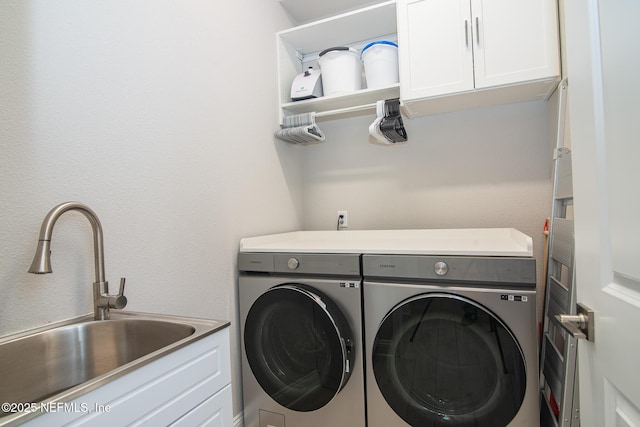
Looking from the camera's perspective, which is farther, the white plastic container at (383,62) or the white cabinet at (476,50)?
the white plastic container at (383,62)

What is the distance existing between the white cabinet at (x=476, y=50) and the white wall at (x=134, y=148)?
952 millimetres

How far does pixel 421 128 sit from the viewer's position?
2227 millimetres

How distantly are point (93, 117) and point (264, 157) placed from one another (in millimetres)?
1060

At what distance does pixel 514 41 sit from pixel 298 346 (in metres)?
1.86

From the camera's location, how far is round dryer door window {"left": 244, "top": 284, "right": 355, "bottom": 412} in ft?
4.77

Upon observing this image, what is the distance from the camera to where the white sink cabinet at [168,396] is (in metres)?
0.61

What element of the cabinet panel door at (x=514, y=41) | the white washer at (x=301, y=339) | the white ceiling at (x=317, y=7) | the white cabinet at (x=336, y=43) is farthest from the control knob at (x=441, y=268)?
the white ceiling at (x=317, y=7)

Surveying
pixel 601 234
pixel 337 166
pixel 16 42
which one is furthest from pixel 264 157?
pixel 601 234

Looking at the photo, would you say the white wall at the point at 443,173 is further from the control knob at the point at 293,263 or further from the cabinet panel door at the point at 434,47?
the control knob at the point at 293,263

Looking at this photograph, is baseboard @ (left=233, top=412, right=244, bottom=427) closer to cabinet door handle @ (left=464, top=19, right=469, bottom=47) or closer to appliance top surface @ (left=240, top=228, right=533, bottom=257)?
appliance top surface @ (left=240, top=228, right=533, bottom=257)

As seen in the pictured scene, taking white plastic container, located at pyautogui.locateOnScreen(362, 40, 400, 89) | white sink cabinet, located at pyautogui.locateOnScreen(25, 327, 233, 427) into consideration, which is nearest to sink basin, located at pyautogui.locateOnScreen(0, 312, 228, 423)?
white sink cabinet, located at pyautogui.locateOnScreen(25, 327, 233, 427)

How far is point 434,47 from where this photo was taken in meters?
1.75

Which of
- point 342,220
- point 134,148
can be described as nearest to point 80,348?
point 134,148

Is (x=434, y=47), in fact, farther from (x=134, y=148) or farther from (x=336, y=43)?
(x=134, y=148)
